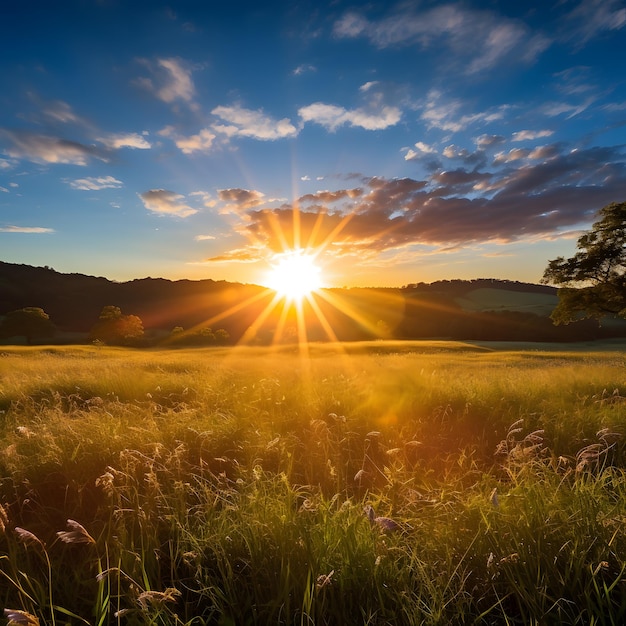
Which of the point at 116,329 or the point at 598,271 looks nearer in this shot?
the point at 598,271

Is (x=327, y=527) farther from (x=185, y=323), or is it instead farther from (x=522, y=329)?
(x=185, y=323)

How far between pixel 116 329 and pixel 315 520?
72.6 meters

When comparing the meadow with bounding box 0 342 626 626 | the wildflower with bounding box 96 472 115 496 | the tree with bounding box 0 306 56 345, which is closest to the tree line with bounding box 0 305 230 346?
the tree with bounding box 0 306 56 345

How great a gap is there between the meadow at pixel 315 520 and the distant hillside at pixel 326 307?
67563 mm

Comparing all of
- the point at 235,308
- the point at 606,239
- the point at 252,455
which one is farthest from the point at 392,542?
the point at 235,308

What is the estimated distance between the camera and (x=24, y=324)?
69562 mm

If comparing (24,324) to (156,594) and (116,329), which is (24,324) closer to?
(116,329)

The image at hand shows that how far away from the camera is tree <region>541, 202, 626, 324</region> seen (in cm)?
2369

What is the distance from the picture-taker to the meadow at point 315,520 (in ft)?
7.75

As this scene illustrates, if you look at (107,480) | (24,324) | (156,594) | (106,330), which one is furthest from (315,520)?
(24,324)

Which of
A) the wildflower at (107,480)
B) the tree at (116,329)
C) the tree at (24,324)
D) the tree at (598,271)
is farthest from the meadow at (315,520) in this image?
the tree at (24,324)

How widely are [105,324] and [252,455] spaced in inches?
2893

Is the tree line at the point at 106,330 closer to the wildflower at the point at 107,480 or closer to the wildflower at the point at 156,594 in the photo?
the wildflower at the point at 107,480

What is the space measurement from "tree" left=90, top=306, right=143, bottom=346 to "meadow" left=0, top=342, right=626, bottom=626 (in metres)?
63.9
